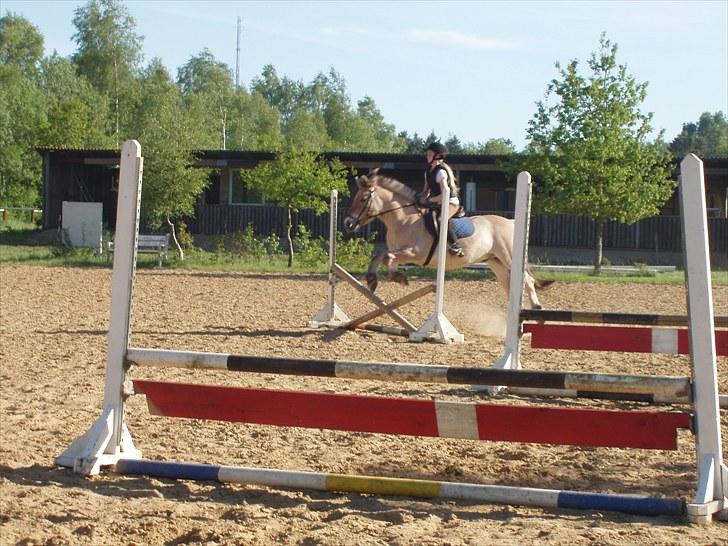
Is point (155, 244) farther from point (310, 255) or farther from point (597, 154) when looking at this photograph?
point (597, 154)

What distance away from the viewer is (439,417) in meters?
5.02

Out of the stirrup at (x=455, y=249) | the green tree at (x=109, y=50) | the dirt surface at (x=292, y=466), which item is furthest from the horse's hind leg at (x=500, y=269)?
the green tree at (x=109, y=50)

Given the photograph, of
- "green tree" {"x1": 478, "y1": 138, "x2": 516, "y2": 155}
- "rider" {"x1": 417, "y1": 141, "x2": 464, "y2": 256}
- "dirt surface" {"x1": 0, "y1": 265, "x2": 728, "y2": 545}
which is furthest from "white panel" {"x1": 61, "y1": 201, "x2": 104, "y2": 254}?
"green tree" {"x1": 478, "y1": 138, "x2": 516, "y2": 155}

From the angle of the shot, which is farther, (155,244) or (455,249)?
(155,244)

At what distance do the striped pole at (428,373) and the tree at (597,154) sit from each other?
2309cm

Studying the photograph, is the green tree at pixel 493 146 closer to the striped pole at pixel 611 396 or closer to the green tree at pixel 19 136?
the green tree at pixel 19 136

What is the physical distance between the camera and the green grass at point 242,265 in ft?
84.0

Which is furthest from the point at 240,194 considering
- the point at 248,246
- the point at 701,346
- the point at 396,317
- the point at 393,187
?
the point at 701,346

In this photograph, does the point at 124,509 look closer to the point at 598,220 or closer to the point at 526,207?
the point at 526,207

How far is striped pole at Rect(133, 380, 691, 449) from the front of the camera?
4887 millimetres

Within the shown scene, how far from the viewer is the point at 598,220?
28750mm

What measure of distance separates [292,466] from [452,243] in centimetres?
819

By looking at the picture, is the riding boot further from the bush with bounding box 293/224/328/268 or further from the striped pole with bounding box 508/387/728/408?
the bush with bounding box 293/224/328/268

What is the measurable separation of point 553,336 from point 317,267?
2026 cm
